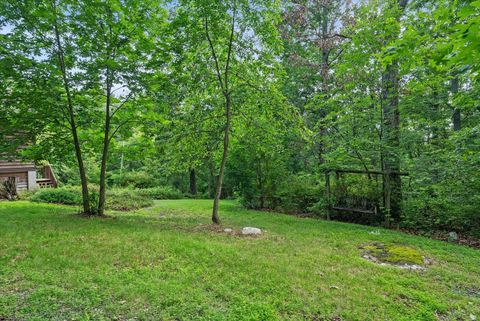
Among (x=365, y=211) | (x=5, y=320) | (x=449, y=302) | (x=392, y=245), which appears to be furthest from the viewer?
(x=365, y=211)

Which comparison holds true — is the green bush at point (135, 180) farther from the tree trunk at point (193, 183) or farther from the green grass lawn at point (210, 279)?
the green grass lawn at point (210, 279)

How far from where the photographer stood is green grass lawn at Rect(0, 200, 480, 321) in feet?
8.95

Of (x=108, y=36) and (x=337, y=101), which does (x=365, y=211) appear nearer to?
(x=337, y=101)

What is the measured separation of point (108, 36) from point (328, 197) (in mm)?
7676

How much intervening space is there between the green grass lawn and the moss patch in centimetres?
24

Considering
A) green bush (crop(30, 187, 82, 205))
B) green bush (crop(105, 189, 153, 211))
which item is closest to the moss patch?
green bush (crop(105, 189, 153, 211))

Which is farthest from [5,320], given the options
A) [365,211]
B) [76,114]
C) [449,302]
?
[365,211]

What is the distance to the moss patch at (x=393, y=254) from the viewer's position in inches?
177

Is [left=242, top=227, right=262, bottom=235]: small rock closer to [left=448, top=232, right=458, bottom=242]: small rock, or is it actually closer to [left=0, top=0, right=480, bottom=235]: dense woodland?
[left=0, top=0, right=480, bottom=235]: dense woodland

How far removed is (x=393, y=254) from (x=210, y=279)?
3.43 m

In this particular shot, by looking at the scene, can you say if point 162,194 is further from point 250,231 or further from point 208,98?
point 250,231

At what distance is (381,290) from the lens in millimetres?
3346

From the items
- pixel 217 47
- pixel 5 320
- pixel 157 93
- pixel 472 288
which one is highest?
pixel 217 47

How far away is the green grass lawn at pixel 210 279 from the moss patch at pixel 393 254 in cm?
24
